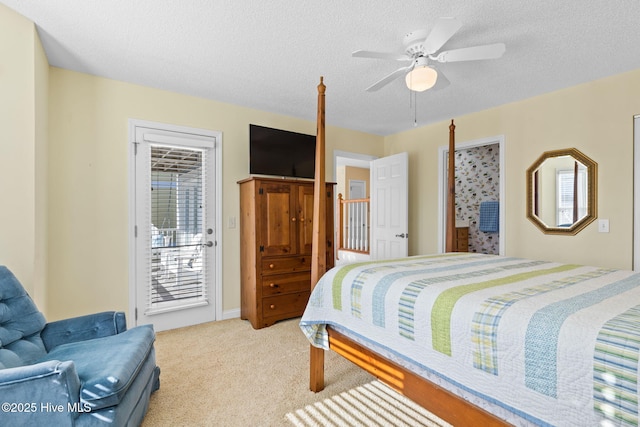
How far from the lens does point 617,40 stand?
2186 millimetres

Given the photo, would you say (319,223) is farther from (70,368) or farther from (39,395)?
(39,395)

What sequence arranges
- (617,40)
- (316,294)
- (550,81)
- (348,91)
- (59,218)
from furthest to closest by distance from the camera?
(348,91) < (550,81) < (59,218) < (617,40) < (316,294)

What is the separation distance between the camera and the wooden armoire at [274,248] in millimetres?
3215

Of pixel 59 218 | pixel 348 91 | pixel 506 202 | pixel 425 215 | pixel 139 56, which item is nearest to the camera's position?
pixel 139 56

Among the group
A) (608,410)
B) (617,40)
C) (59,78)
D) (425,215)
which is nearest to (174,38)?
(59,78)

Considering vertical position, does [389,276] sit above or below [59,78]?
below

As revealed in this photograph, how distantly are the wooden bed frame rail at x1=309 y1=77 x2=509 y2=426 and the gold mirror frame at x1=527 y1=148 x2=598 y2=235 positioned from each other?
2.58 metres

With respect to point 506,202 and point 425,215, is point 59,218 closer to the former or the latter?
point 425,215

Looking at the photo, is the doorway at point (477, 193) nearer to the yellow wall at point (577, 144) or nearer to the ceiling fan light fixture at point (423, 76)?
the yellow wall at point (577, 144)

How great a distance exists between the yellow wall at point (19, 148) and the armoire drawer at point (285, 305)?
1.84m

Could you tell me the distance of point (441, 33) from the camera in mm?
1835

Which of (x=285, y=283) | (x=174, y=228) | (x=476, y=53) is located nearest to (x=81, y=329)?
(x=174, y=228)

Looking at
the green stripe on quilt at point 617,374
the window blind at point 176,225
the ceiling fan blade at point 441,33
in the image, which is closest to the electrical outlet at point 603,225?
the ceiling fan blade at point 441,33

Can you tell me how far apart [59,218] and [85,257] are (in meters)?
0.40
